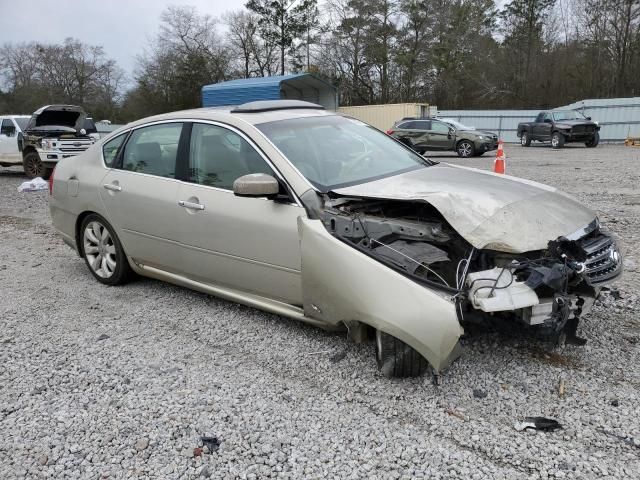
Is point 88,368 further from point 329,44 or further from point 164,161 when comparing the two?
point 329,44


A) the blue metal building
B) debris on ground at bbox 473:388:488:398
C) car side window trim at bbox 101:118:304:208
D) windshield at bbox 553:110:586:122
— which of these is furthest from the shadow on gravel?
windshield at bbox 553:110:586:122

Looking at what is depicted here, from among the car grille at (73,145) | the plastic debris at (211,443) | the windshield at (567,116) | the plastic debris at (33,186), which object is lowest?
the plastic debris at (211,443)

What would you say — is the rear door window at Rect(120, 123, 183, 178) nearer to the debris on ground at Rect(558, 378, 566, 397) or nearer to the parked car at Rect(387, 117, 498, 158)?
the debris on ground at Rect(558, 378, 566, 397)

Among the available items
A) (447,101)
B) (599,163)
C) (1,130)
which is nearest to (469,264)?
(599,163)

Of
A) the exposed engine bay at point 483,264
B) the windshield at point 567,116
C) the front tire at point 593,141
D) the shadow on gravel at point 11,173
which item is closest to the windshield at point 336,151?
the exposed engine bay at point 483,264

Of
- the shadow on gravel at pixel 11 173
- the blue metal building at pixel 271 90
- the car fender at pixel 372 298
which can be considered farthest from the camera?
the blue metal building at pixel 271 90

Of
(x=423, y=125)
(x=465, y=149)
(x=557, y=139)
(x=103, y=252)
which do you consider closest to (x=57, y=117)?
(x=103, y=252)

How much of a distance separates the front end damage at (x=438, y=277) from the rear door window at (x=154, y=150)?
1571 mm

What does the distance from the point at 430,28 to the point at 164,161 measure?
4363cm

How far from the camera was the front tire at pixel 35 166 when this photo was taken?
1391 centimetres

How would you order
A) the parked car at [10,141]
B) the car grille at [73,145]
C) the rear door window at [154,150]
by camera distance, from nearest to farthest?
the rear door window at [154,150] < the car grille at [73,145] < the parked car at [10,141]

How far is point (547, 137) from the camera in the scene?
23.0 meters

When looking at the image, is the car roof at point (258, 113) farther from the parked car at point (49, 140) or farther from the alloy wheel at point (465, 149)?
the alloy wheel at point (465, 149)

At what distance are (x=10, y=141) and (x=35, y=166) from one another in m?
1.51
